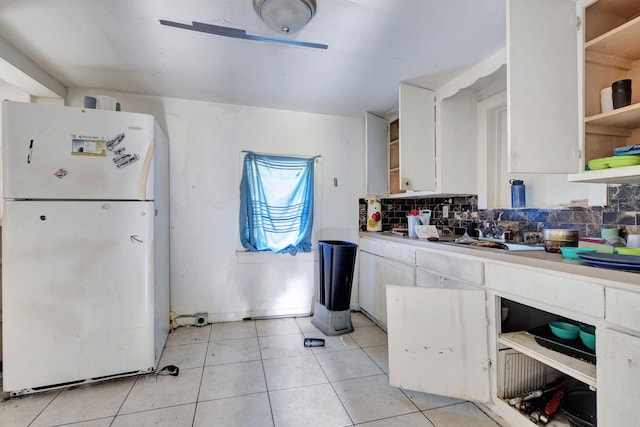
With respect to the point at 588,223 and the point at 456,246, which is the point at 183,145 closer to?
the point at 456,246

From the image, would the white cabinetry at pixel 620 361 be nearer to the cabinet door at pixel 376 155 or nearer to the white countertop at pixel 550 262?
the white countertop at pixel 550 262

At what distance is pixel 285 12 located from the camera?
1.45m

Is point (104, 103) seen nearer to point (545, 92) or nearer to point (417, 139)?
point (417, 139)

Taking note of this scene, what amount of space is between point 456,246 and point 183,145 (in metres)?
2.52

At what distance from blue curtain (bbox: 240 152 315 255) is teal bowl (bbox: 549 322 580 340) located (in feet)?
6.73

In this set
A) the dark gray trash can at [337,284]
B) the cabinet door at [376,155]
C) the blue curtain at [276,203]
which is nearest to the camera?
the dark gray trash can at [337,284]

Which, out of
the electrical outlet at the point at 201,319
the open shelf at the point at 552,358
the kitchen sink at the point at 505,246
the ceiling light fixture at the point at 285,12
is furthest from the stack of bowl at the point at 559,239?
the electrical outlet at the point at 201,319

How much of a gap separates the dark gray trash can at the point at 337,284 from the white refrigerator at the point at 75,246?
4.55 feet

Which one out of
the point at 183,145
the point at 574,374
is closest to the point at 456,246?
the point at 574,374

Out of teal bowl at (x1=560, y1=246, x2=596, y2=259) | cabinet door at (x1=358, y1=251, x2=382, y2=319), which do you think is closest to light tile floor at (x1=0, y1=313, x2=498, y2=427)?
cabinet door at (x1=358, y1=251, x2=382, y2=319)

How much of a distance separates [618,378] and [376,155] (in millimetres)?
2515

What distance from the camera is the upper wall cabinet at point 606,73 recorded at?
1.33 meters

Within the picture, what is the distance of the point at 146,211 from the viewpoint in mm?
1917

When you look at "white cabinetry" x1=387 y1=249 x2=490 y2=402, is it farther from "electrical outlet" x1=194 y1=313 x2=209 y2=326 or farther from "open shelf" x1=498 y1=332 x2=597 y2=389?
"electrical outlet" x1=194 y1=313 x2=209 y2=326
